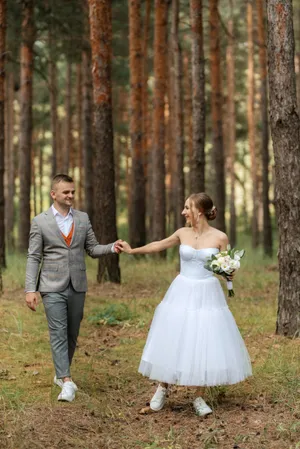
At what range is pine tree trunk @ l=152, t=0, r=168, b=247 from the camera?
21719 mm

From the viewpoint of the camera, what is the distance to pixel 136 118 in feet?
67.1

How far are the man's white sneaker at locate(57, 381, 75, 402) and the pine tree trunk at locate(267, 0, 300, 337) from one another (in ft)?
11.5

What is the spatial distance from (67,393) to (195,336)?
57.8 inches

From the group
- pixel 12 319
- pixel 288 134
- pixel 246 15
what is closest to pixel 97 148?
pixel 12 319

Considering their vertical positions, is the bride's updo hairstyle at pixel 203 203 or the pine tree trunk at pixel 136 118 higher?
the pine tree trunk at pixel 136 118

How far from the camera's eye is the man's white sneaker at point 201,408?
6734 millimetres

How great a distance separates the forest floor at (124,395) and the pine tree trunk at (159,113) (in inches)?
406

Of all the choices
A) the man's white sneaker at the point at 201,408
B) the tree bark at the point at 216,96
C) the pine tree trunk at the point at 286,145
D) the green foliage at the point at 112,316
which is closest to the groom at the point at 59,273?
the man's white sneaker at the point at 201,408

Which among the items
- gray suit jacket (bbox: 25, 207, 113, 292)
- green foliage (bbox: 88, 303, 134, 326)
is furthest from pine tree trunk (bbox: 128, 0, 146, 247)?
gray suit jacket (bbox: 25, 207, 113, 292)

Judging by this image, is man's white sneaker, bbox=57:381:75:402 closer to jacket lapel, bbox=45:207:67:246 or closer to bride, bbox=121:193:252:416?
bride, bbox=121:193:252:416

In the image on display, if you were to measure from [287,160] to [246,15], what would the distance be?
26.9 metres

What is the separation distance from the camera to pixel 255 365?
27.3 feet

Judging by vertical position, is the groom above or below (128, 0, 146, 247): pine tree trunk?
below

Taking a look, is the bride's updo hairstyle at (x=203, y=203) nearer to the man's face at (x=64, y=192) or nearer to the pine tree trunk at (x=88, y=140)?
the man's face at (x=64, y=192)
